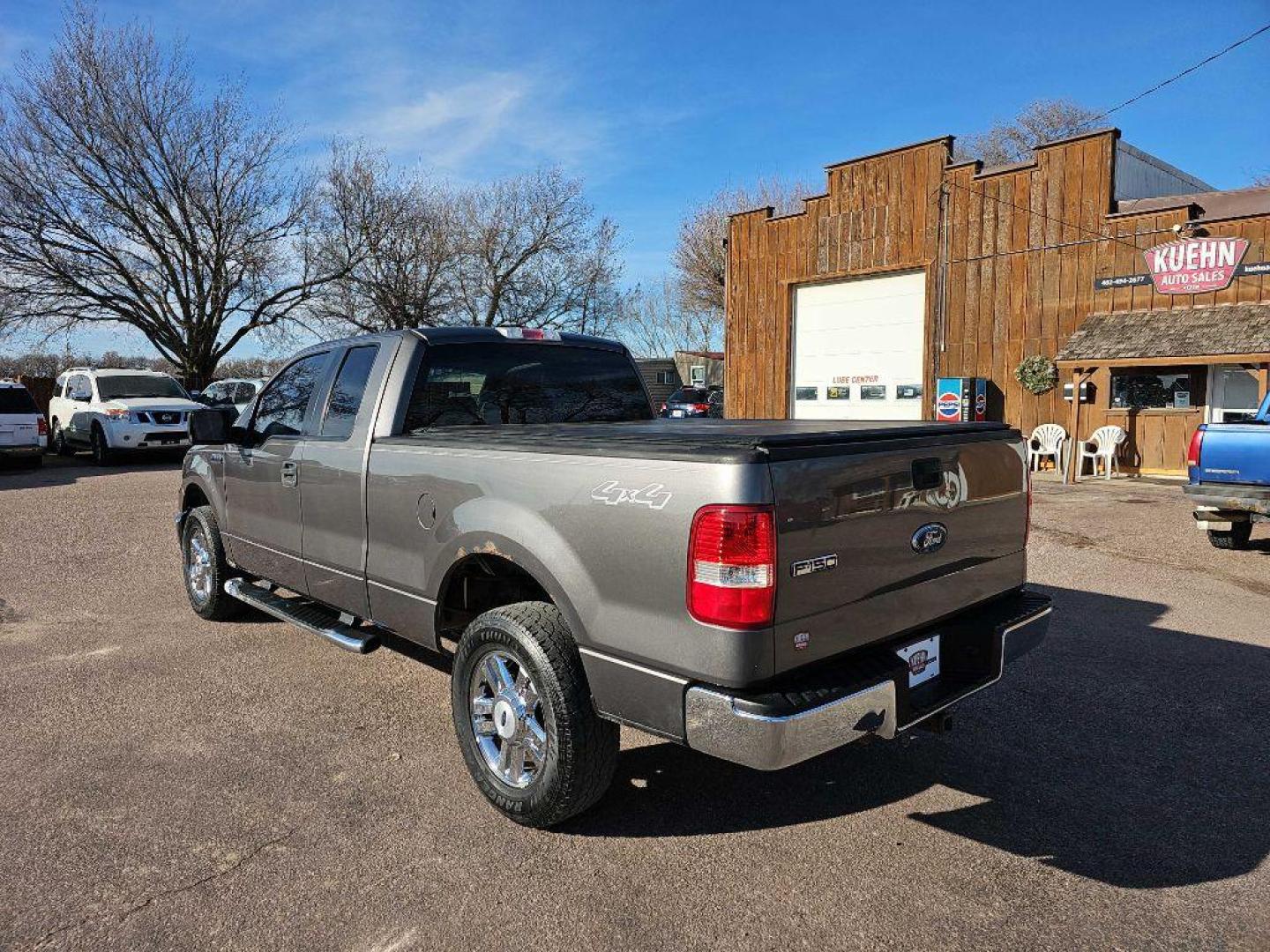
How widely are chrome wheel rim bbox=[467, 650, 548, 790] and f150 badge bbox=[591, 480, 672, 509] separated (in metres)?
0.72

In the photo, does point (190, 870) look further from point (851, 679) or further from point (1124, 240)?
point (1124, 240)

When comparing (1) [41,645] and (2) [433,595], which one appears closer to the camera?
(2) [433,595]

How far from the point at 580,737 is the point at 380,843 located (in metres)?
0.85

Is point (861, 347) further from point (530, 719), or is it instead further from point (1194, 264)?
point (530, 719)

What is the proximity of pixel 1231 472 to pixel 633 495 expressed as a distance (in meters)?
7.52

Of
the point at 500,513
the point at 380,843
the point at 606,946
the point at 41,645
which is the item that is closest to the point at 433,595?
the point at 500,513

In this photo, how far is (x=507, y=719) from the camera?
10.6ft

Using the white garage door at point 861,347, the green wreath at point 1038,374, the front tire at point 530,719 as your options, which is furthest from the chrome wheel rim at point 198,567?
the green wreath at point 1038,374

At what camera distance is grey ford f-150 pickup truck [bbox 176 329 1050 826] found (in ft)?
8.39

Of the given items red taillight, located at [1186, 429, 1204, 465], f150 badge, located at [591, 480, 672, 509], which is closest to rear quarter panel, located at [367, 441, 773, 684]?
f150 badge, located at [591, 480, 672, 509]

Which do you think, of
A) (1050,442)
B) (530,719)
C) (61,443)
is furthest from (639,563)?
(61,443)

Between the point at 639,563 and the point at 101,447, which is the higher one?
the point at 639,563

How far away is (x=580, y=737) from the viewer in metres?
2.93

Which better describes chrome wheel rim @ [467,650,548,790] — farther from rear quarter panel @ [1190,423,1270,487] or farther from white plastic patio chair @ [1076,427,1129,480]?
white plastic patio chair @ [1076,427,1129,480]
